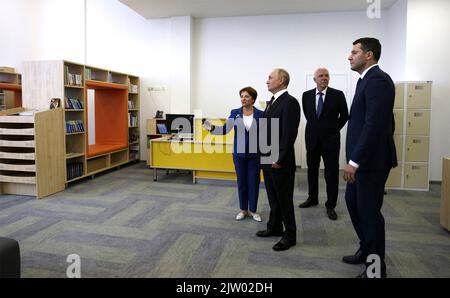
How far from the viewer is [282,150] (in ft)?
8.87

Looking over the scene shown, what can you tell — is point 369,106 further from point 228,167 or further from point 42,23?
point 42,23

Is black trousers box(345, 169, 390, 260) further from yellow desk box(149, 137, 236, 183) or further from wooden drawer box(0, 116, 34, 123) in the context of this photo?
wooden drawer box(0, 116, 34, 123)

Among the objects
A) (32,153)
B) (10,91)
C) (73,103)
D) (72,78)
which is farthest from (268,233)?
(10,91)

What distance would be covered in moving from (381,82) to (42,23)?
8.64m

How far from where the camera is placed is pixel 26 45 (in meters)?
7.86

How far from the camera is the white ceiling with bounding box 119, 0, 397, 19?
20.2 feet

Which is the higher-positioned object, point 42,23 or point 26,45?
point 42,23

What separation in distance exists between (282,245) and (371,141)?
132cm

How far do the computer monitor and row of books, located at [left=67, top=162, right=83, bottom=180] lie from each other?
5.64 feet

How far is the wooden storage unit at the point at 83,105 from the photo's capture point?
502cm

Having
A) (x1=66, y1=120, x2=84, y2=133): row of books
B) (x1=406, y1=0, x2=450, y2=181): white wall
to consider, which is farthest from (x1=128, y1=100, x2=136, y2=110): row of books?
(x1=406, y1=0, x2=450, y2=181): white wall

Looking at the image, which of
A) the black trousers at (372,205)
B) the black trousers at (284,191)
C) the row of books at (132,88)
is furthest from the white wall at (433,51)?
the row of books at (132,88)

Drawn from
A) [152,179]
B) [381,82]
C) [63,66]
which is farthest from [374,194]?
[63,66]

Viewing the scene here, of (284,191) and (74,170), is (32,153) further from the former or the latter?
(284,191)
